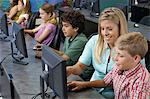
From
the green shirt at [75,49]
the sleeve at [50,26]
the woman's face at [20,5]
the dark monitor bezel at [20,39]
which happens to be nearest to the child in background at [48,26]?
the sleeve at [50,26]

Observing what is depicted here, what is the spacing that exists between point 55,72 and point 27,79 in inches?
34.9

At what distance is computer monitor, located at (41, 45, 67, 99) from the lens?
1584 mm

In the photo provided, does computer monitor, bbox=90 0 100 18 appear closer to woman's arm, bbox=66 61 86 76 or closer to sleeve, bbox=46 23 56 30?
sleeve, bbox=46 23 56 30

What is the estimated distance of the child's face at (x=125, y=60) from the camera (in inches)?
72.3

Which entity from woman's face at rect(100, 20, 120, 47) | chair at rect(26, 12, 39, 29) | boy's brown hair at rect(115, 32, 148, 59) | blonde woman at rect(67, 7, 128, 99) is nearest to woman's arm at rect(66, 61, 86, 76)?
blonde woman at rect(67, 7, 128, 99)

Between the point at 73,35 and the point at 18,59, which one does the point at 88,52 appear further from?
the point at 18,59

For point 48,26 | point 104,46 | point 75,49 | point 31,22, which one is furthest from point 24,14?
point 104,46

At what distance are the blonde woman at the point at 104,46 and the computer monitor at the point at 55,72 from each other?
0.61 metres

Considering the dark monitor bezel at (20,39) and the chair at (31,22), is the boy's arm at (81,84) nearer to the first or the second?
the dark monitor bezel at (20,39)

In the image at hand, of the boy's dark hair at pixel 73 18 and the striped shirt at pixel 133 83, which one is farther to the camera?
the boy's dark hair at pixel 73 18

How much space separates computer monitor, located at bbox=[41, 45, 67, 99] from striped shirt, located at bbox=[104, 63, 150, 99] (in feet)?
1.41

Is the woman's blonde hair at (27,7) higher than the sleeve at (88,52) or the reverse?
higher

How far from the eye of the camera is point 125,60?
185 cm

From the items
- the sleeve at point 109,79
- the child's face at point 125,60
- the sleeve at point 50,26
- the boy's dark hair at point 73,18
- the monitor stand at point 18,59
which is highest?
the boy's dark hair at point 73,18
